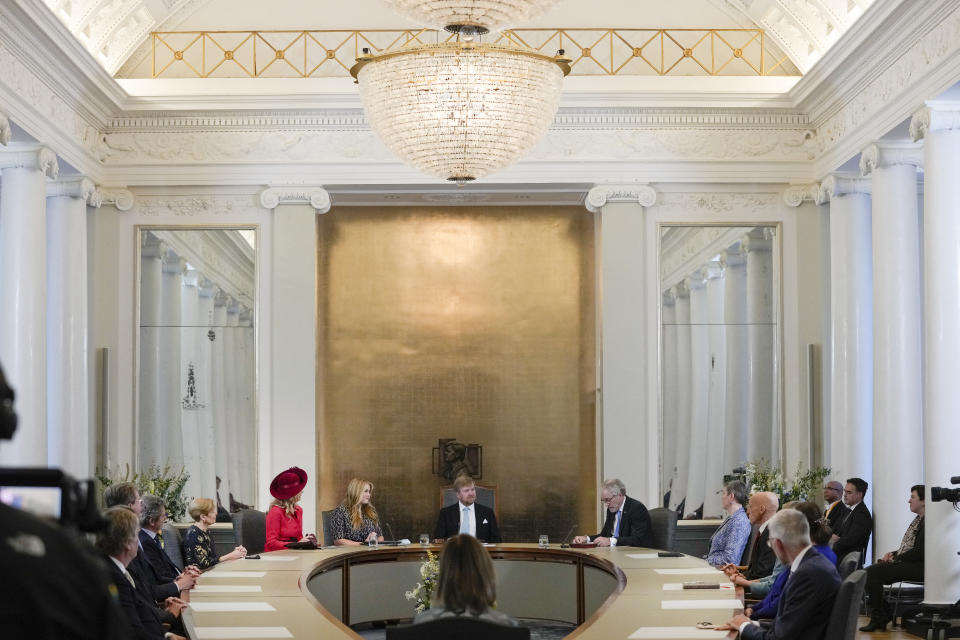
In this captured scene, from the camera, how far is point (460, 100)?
832 cm

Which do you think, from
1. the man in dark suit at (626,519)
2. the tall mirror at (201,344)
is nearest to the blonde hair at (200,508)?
the man in dark suit at (626,519)

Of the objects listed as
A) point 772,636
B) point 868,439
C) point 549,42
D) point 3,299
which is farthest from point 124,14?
point 772,636

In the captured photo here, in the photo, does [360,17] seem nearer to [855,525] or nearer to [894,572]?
[855,525]

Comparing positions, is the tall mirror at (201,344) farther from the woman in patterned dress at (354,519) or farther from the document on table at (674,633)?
the document on table at (674,633)

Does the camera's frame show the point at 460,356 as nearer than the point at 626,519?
No

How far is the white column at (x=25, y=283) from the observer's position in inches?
407

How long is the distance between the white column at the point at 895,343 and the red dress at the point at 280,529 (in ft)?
16.8

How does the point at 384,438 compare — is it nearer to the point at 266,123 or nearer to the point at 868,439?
the point at 266,123

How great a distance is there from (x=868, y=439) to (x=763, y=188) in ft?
9.44

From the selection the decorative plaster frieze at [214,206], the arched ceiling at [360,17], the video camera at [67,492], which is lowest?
the video camera at [67,492]

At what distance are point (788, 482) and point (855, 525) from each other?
2142 millimetres

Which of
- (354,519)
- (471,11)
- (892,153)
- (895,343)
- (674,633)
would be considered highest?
(471,11)

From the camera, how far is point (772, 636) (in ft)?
18.2

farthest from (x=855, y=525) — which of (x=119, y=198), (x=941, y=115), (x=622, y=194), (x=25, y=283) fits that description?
(x=119, y=198)
